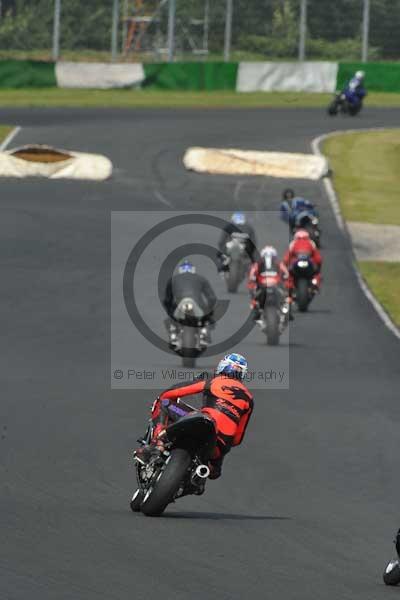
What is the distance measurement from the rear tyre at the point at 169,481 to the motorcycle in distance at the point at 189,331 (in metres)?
9.97

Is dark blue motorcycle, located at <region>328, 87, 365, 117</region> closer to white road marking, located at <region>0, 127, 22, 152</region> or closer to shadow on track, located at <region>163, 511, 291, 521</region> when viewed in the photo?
white road marking, located at <region>0, 127, 22, 152</region>

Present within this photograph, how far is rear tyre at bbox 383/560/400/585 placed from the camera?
9.83 metres

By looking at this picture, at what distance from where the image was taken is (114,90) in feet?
216

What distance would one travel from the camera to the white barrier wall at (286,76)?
219 ft

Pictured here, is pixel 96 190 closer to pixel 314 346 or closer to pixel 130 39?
pixel 314 346

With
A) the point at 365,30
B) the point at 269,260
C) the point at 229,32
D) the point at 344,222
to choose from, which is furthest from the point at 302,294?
the point at 365,30

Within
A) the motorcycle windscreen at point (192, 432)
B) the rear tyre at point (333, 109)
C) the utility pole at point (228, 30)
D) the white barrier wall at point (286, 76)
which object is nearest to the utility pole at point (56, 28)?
the utility pole at point (228, 30)

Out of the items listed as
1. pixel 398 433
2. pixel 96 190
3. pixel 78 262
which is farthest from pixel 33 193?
pixel 398 433

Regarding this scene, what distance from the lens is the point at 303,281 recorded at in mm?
29328

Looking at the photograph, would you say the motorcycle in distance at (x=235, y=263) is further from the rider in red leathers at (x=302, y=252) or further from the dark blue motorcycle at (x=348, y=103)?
the dark blue motorcycle at (x=348, y=103)

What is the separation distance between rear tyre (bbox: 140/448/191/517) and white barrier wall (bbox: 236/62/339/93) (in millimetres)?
56311

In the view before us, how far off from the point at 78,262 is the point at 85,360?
10.2 metres

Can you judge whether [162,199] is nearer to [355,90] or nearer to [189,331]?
[355,90]

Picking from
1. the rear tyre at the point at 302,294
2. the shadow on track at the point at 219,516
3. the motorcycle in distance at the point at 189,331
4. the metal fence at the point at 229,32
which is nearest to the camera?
the shadow on track at the point at 219,516
